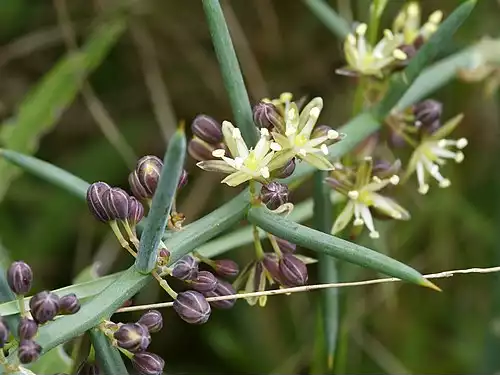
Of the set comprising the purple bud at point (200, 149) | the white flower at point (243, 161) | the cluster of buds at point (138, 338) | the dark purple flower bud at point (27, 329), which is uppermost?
the purple bud at point (200, 149)

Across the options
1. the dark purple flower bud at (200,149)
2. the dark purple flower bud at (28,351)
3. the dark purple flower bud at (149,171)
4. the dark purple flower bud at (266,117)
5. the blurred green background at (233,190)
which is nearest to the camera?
the dark purple flower bud at (28,351)

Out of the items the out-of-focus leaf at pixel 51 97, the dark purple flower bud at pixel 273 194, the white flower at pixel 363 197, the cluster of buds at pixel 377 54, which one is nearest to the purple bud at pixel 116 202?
the dark purple flower bud at pixel 273 194

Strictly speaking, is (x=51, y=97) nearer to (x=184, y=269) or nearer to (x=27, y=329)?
(x=184, y=269)

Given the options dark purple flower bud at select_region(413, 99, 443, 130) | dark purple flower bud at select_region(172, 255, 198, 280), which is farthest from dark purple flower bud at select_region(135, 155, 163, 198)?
dark purple flower bud at select_region(413, 99, 443, 130)

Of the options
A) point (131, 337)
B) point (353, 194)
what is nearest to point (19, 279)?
point (131, 337)

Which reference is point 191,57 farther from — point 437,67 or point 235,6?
point 437,67

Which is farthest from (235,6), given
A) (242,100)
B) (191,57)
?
(242,100)

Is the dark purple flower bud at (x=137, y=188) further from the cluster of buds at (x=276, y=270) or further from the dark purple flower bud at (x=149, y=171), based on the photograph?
the cluster of buds at (x=276, y=270)
